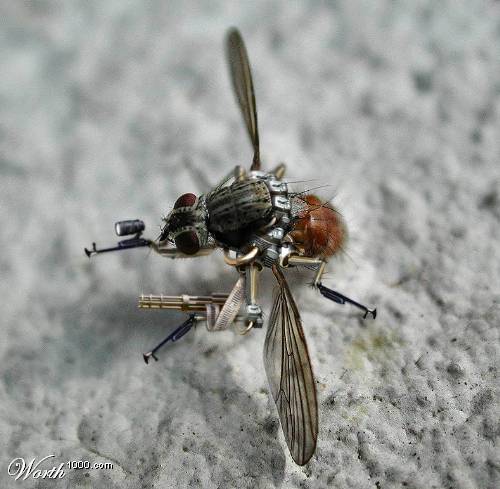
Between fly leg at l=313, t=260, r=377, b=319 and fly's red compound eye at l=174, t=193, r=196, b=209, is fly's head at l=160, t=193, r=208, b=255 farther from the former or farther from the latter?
fly leg at l=313, t=260, r=377, b=319

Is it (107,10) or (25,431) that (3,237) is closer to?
(25,431)

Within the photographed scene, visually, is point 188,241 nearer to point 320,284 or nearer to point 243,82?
point 320,284

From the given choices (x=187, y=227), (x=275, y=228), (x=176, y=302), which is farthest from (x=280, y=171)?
(x=176, y=302)

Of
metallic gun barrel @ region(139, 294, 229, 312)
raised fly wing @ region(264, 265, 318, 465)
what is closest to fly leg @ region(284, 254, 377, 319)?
raised fly wing @ region(264, 265, 318, 465)

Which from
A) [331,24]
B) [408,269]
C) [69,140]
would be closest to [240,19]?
[331,24]

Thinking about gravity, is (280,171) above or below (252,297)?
above

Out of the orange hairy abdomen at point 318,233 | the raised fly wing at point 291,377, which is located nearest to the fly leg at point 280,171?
the orange hairy abdomen at point 318,233

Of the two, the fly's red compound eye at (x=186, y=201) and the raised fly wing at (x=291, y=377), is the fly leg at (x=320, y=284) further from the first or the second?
the fly's red compound eye at (x=186, y=201)
